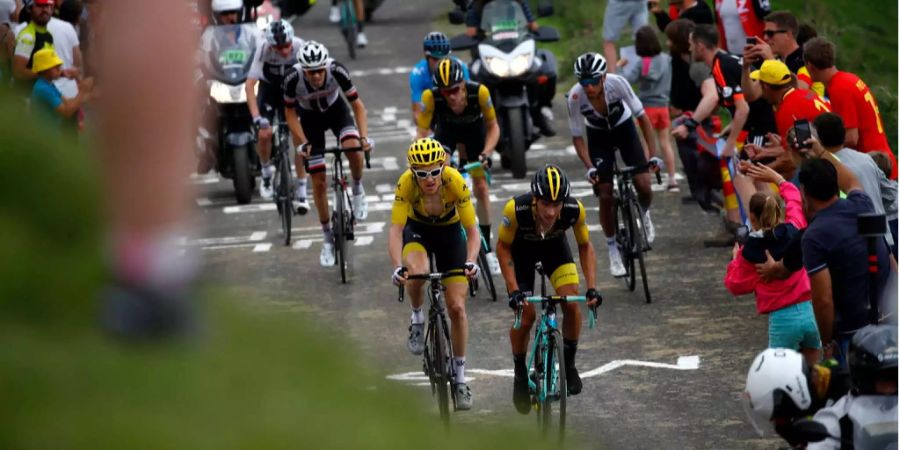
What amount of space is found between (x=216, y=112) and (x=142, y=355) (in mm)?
17736

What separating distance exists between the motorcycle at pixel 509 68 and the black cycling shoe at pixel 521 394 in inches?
352

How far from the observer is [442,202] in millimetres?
12000

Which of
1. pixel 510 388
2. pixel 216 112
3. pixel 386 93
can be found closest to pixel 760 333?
pixel 510 388

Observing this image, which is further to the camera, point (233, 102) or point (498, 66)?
point (498, 66)

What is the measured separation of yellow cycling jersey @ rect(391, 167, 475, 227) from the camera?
11734 mm

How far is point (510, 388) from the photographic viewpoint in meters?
11.6

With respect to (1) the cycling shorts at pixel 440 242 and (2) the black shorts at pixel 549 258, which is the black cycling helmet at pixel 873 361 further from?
(1) the cycling shorts at pixel 440 242

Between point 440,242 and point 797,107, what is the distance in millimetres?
2783

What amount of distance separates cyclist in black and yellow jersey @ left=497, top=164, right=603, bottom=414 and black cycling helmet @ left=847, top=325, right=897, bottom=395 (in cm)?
443

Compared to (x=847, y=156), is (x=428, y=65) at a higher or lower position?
lower

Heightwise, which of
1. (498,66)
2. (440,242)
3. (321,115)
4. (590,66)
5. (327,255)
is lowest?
(327,255)

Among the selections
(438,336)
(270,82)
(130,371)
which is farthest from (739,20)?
(130,371)

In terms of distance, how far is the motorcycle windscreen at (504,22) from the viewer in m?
20.9

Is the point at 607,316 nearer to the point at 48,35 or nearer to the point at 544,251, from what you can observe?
the point at 544,251
